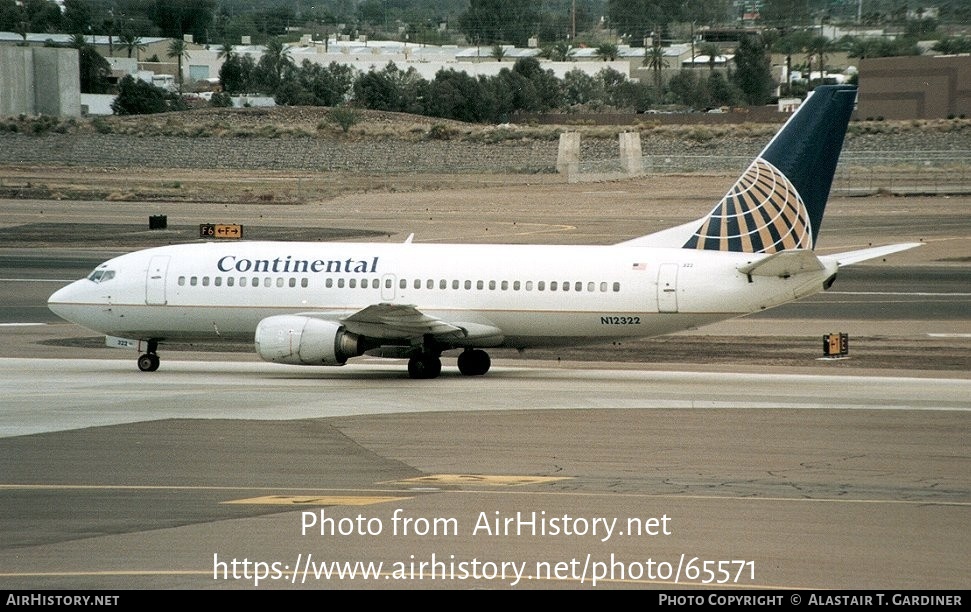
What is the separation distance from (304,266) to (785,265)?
12.6m

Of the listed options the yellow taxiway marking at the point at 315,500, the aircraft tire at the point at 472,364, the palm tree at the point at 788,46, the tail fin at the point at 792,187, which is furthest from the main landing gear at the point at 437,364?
the palm tree at the point at 788,46

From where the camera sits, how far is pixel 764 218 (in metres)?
35.0

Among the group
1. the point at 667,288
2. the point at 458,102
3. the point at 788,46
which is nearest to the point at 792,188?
the point at 667,288

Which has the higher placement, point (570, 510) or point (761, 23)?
point (761, 23)

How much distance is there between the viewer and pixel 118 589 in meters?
14.9

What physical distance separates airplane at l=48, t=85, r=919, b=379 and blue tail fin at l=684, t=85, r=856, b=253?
25 millimetres

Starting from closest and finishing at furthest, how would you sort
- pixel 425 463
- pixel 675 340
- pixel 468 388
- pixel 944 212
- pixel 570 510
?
pixel 570 510, pixel 425 463, pixel 468 388, pixel 675 340, pixel 944 212

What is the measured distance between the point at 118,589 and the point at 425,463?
29.3ft

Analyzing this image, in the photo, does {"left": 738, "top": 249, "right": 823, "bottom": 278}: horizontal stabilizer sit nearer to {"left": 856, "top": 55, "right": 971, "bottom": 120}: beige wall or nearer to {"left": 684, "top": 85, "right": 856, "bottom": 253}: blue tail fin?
{"left": 684, "top": 85, "right": 856, "bottom": 253}: blue tail fin

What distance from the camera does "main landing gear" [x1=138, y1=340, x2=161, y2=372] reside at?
1500 inches

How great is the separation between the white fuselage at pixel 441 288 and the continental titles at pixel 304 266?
0.03 meters

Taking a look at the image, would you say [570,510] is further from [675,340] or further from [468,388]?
[675,340]

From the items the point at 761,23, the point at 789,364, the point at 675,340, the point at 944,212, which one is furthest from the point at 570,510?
the point at 761,23

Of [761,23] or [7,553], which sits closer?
[7,553]
